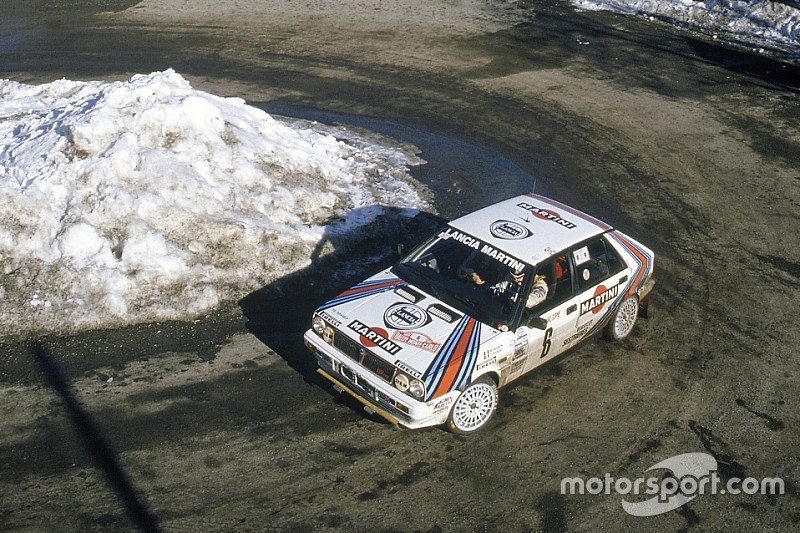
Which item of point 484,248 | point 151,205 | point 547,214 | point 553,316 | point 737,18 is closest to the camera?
point 553,316

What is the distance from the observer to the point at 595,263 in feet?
28.7

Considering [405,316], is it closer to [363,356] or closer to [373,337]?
[373,337]

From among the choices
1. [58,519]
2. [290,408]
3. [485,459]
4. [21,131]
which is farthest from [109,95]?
[485,459]

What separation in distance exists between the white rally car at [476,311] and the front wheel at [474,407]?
0.04 feet

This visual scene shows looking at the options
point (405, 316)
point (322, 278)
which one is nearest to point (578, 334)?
point (405, 316)

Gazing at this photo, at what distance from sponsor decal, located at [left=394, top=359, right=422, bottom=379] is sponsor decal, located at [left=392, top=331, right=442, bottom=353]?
0.29 meters

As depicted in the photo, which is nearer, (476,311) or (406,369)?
(406,369)

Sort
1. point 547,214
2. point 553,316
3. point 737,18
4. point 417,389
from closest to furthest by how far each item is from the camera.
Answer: point 417,389 → point 553,316 → point 547,214 → point 737,18

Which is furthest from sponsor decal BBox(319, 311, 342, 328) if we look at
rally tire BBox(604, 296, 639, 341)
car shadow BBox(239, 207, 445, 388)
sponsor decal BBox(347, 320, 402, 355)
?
rally tire BBox(604, 296, 639, 341)

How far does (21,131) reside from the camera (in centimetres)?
1220

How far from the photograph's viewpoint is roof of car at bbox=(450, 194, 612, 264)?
27.5ft

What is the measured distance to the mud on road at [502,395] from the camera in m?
6.77

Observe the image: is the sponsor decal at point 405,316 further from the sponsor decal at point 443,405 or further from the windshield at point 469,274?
the sponsor decal at point 443,405

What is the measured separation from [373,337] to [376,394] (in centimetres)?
57
